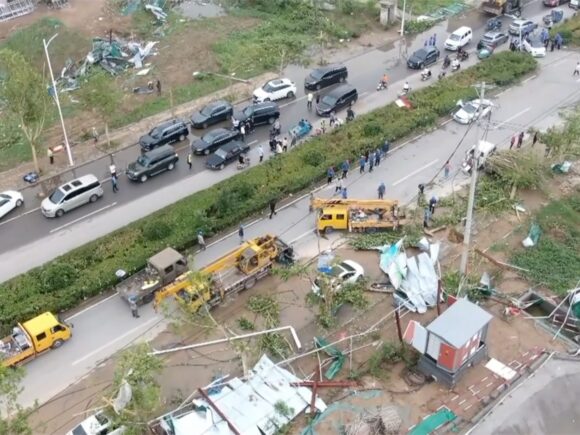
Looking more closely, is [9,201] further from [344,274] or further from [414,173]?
[414,173]

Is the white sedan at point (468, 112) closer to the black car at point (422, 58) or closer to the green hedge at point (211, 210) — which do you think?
the green hedge at point (211, 210)

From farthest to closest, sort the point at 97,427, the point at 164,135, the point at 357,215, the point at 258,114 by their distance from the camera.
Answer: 1. the point at 258,114
2. the point at 164,135
3. the point at 357,215
4. the point at 97,427

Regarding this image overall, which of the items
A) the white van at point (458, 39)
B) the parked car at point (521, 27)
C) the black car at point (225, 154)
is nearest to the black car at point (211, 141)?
the black car at point (225, 154)

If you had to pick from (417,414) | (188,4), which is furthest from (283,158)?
(188,4)

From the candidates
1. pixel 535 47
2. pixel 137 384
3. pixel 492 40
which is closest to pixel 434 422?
pixel 137 384

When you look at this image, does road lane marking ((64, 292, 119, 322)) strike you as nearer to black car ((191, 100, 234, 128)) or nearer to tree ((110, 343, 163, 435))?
tree ((110, 343, 163, 435))

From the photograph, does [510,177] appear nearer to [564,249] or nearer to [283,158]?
[564,249]
